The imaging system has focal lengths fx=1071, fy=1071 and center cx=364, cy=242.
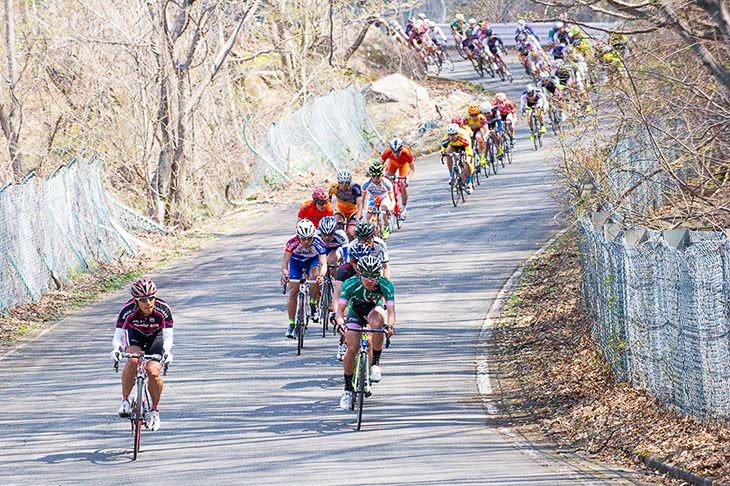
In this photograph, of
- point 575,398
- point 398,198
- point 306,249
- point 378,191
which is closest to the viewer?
point 575,398

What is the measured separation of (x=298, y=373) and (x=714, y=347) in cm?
629

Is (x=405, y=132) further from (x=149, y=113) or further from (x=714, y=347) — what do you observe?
(x=714, y=347)

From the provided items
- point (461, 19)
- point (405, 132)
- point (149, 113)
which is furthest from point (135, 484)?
point (461, 19)

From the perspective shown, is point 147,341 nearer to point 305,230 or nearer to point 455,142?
point 305,230

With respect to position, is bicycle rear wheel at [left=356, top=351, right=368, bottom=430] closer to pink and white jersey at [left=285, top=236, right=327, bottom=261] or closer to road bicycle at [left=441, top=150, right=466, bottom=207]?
pink and white jersey at [left=285, top=236, right=327, bottom=261]

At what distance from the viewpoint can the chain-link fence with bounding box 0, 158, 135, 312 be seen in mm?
19172

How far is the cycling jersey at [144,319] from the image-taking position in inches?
461

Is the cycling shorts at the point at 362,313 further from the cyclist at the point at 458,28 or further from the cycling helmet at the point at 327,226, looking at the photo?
the cyclist at the point at 458,28

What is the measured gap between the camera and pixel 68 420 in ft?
42.9

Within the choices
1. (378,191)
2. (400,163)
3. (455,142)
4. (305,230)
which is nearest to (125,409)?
(305,230)

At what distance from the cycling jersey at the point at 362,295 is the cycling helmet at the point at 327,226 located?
313 cm

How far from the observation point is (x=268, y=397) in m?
13.7

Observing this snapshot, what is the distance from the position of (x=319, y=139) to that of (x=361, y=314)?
22.0 meters

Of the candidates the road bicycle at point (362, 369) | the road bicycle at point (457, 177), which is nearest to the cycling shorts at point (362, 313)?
the road bicycle at point (362, 369)
